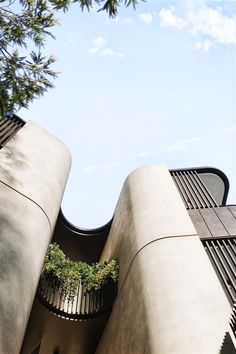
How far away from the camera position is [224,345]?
457 cm

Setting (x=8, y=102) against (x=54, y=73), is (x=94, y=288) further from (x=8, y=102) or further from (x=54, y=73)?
(x=54, y=73)

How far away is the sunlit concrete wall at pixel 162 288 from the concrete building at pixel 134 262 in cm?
2

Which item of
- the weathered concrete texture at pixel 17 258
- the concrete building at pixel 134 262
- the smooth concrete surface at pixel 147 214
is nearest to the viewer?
the weathered concrete texture at pixel 17 258

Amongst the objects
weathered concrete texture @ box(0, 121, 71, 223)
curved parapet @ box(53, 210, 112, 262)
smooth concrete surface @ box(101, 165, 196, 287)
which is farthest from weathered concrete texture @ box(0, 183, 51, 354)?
curved parapet @ box(53, 210, 112, 262)

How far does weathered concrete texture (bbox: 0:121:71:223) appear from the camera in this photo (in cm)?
818

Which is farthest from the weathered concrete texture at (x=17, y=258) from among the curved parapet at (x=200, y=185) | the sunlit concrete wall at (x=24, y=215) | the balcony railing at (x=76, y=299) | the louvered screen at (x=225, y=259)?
the curved parapet at (x=200, y=185)

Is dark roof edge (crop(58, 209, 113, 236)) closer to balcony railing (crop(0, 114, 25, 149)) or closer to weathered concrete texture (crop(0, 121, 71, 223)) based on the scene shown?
weathered concrete texture (crop(0, 121, 71, 223))

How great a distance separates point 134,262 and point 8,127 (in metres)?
7.35

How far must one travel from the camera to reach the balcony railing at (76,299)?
8.52m

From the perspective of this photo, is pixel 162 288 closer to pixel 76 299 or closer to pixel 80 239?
pixel 76 299

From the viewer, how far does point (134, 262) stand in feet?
26.1

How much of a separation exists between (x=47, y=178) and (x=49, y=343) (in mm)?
6590

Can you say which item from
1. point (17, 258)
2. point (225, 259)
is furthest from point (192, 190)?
point (17, 258)

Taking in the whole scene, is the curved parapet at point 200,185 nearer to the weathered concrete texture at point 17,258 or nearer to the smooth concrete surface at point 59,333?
the smooth concrete surface at point 59,333
